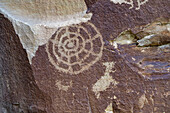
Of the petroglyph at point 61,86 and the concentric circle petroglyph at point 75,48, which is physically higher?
the concentric circle petroglyph at point 75,48

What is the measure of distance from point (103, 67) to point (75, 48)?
0.23 metres

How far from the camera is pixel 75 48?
120cm

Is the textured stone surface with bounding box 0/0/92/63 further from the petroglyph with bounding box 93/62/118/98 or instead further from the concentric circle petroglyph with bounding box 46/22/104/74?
the petroglyph with bounding box 93/62/118/98

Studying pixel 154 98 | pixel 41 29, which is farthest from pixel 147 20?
pixel 41 29

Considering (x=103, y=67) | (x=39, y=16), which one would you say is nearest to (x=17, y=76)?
(x=39, y=16)

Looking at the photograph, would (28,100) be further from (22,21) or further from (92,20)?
(92,20)

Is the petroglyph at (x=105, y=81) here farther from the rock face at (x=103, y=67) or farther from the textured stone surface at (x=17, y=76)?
the textured stone surface at (x=17, y=76)

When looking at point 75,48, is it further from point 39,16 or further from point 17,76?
point 17,76

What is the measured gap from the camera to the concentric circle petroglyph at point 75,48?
3.90 feet

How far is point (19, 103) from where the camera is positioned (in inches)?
50.0

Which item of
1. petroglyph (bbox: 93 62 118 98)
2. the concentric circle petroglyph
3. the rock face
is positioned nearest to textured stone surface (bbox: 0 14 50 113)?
the rock face

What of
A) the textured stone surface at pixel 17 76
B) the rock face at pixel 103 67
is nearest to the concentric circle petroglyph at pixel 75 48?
the rock face at pixel 103 67

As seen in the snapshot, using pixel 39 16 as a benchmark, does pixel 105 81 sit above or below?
below

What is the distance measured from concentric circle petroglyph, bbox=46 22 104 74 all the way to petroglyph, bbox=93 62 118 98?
0.31 feet
